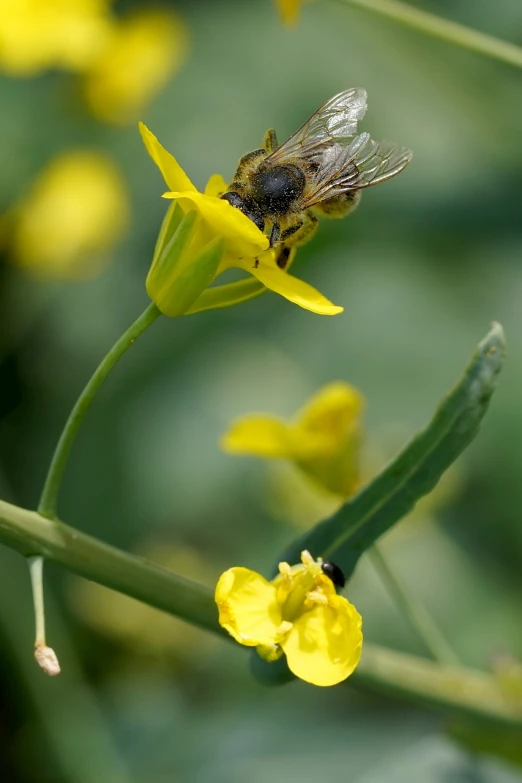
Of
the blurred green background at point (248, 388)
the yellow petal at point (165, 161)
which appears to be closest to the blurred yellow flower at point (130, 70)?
the blurred green background at point (248, 388)

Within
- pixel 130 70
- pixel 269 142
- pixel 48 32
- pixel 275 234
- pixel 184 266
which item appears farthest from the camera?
pixel 130 70

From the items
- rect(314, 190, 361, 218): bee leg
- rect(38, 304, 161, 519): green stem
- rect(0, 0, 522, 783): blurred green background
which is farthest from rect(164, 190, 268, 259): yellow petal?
rect(0, 0, 522, 783): blurred green background

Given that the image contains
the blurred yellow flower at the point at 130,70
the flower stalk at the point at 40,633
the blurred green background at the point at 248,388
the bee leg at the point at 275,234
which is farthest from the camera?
the blurred yellow flower at the point at 130,70

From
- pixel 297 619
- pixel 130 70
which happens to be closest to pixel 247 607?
pixel 297 619

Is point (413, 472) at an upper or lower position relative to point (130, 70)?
lower

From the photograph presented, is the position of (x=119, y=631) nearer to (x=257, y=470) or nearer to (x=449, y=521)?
(x=257, y=470)

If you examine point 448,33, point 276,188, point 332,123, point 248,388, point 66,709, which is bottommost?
point 66,709

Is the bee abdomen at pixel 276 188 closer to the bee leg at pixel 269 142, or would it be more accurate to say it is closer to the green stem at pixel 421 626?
the bee leg at pixel 269 142

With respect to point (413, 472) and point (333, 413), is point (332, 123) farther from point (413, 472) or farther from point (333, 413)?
point (413, 472)
